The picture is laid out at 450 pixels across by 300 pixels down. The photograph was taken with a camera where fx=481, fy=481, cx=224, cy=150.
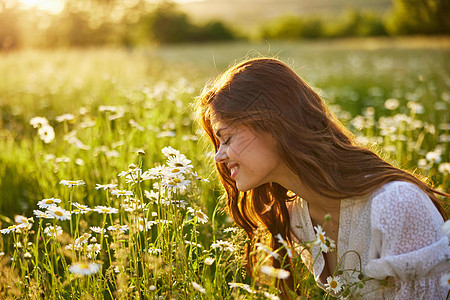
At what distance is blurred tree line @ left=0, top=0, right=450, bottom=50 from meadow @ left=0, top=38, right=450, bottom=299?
1821 cm

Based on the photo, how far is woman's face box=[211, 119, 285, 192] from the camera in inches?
66.2

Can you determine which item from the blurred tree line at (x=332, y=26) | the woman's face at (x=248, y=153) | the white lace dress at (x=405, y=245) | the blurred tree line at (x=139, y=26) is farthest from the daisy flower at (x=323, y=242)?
the blurred tree line at (x=332, y=26)

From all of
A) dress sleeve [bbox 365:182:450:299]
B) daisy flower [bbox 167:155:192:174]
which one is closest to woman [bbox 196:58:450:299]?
dress sleeve [bbox 365:182:450:299]

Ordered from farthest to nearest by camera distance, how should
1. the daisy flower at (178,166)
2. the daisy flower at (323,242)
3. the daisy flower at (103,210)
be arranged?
the daisy flower at (103,210) → the daisy flower at (178,166) → the daisy flower at (323,242)

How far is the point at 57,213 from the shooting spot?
1599mm

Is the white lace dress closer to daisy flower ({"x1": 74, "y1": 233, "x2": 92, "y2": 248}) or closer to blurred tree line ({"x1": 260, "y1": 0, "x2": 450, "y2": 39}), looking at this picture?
daisy flower ({"x1": 74, "y1": 233, "x2": 92, "y2": 248})

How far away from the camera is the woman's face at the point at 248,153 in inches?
66.2

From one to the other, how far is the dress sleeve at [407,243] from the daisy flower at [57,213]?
1000 millimetres

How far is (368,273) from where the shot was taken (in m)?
1.59

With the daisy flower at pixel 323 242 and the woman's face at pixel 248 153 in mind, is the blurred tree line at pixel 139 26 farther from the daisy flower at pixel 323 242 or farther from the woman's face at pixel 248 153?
the daisy flower at pixel 323 242

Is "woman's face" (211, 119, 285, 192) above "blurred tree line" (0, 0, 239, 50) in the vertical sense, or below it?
above

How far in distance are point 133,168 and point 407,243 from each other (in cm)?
105

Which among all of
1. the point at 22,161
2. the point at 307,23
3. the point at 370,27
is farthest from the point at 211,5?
→ the point at 22,161

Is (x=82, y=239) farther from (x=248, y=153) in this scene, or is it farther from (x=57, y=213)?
(x=248, y=153)
